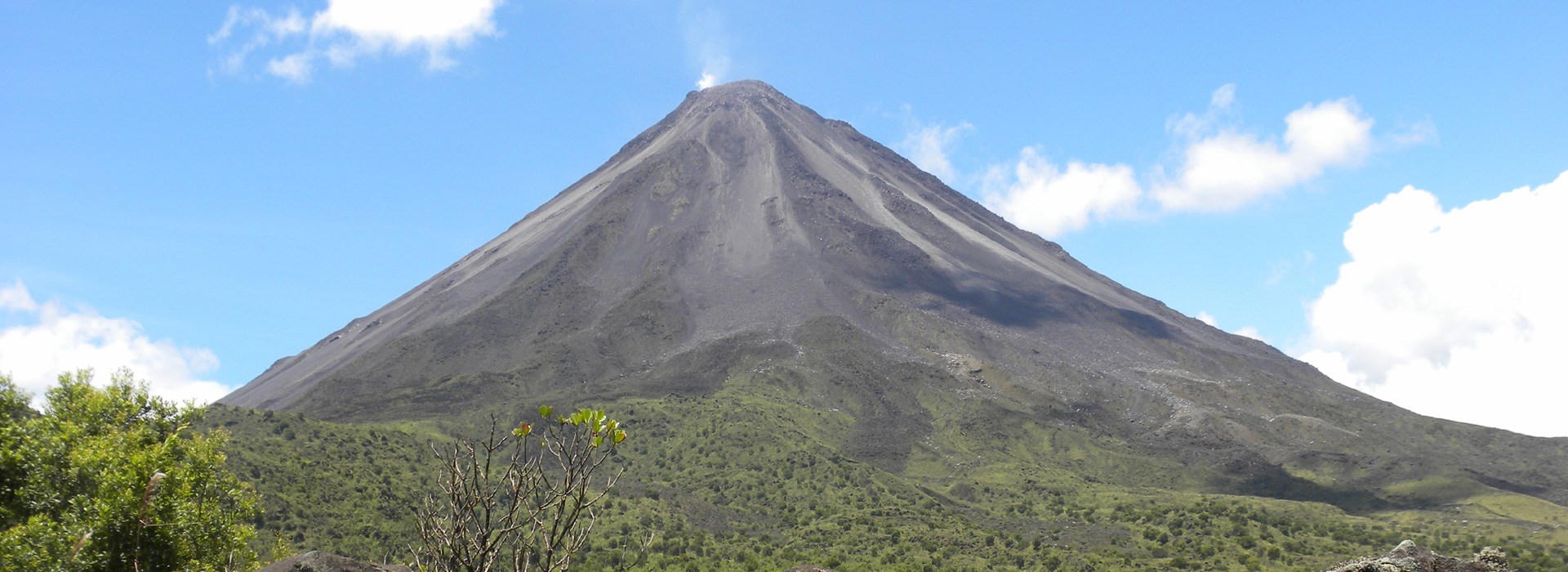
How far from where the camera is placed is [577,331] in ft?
364

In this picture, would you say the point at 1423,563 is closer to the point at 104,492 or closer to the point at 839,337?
the point at 104,492

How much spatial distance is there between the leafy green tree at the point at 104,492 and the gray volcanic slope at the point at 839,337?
202 feet

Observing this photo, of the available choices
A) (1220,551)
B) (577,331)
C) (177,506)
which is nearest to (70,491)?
(177,506)

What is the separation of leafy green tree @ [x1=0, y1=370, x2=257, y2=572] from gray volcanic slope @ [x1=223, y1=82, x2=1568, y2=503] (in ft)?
202

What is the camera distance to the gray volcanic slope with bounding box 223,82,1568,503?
314ft

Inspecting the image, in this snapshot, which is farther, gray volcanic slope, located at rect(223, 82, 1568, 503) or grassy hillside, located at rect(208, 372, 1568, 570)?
gray volcanic slope, located at rect(223, 82, 1568, 503)

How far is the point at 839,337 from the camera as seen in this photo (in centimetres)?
10806

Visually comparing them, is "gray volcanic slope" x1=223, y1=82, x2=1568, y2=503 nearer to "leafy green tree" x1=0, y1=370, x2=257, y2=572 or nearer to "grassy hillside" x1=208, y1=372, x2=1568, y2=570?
"grassy hillside" x1=208, y1=372, x2=1568, y2=570

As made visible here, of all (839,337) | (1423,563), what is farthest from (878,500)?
(1423,563)

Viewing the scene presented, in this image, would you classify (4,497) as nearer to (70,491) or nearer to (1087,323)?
(70,491)

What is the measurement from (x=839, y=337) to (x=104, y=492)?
90.6 metres

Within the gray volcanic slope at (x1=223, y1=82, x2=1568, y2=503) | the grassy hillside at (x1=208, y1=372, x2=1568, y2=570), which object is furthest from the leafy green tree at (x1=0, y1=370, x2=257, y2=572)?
the gray volcanic slope at (x1=223, y1=82, x2=1568, y2=503)

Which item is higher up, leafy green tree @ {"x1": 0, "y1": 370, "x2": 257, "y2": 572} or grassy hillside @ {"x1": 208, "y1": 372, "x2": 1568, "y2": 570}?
leafy green tree @ {"x1": 0, "y1": 370, "x2": 257, "y2": 572}

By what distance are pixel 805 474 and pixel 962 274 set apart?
58.3 meters
